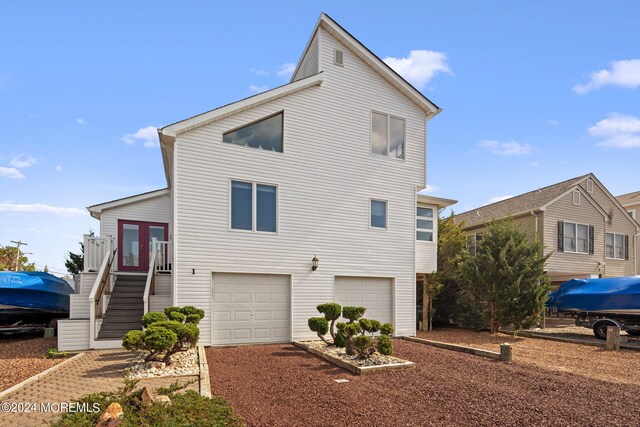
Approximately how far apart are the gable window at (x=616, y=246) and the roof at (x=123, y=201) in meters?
24.6

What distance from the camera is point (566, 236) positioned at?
21438 mm

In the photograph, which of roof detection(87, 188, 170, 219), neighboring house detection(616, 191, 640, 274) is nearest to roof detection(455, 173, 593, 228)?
neighboring house detection(616, 191, 640, 274)

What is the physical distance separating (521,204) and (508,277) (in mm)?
9094

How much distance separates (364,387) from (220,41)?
914 cm

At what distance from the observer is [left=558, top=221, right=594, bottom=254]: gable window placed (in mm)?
21156

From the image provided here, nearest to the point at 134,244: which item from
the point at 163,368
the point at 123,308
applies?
the point at 123,308

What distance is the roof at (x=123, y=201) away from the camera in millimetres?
15117

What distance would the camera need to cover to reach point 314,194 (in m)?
13.2

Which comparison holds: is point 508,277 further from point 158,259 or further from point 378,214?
point 158,259

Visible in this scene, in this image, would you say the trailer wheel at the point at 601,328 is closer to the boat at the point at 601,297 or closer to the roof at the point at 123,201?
the boat at the point at 601,297

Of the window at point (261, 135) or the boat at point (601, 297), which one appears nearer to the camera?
the window at point (261, 135)

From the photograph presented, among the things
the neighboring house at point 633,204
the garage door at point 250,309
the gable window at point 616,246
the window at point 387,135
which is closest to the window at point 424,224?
the window at point 387,135

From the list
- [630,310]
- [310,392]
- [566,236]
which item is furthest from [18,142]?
[566,236]

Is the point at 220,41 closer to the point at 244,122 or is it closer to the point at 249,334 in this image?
the point at 244,122
